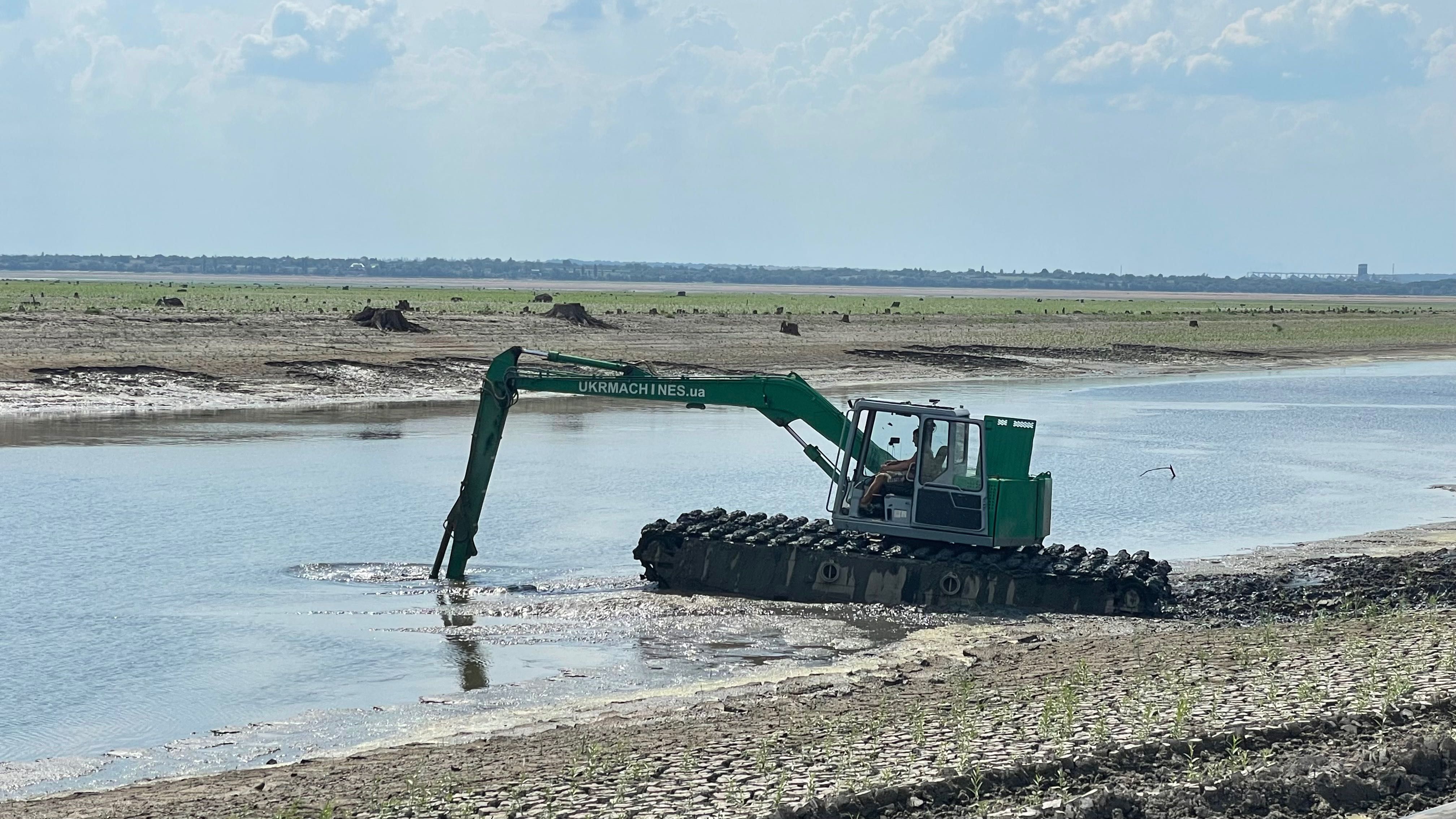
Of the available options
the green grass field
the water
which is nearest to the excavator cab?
the water

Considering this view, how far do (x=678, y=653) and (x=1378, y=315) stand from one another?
378 ft

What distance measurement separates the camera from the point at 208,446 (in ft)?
114

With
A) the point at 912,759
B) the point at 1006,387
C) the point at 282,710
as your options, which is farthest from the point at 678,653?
the point at 1006,387

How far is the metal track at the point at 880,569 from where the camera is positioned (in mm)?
19625

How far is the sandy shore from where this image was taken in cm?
1089

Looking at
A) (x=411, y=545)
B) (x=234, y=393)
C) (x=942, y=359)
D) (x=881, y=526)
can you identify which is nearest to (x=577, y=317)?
(x=942, y=359)

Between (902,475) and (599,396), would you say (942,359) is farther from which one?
(902,475)

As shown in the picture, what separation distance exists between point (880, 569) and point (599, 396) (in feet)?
14.4

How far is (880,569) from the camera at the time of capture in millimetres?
20516

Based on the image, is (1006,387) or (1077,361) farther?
(1077,361)

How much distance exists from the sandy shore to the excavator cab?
3.53 metres

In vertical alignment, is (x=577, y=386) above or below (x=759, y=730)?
above

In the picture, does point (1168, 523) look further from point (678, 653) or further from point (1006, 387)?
point (1006, 387)

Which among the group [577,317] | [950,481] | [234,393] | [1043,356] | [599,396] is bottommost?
[234,393]
